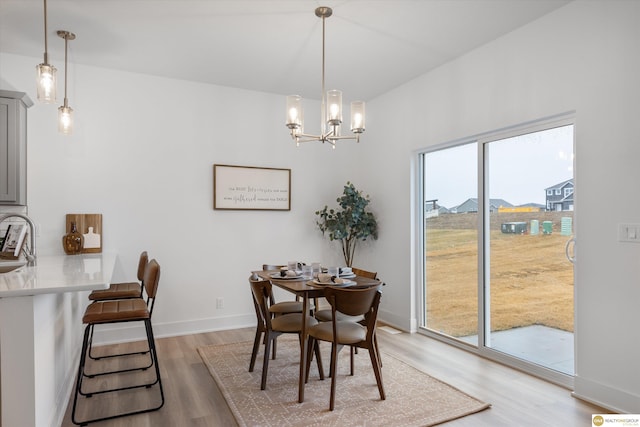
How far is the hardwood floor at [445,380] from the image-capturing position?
247 cm

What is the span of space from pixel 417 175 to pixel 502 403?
98.6 inches

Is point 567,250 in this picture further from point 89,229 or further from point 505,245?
point 89,229

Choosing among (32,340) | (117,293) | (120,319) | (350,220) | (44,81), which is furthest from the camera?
(350,220)

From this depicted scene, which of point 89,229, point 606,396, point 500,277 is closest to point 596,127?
point 500,277

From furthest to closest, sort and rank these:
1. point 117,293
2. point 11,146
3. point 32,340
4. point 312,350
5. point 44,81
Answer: point 11,146, point 117,293, point 312,350, point 44,81, point 32,340

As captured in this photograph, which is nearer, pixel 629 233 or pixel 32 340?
pixel 32 340

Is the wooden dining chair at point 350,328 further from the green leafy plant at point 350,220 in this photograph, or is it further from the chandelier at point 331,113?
the green leafy plant at point 350,220

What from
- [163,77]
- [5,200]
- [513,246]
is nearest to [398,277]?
[513,246]

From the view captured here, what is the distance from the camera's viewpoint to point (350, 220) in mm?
4828

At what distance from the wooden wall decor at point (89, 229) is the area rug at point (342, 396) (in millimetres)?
1540

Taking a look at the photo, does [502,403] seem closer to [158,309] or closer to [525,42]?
[525,42]

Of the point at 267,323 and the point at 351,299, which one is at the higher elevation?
the point at 351,299

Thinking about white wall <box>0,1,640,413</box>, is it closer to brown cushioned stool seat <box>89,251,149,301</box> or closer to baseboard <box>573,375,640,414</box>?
baseboard <box>573,375,640,414</box>

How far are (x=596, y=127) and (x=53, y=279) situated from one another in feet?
11.5
